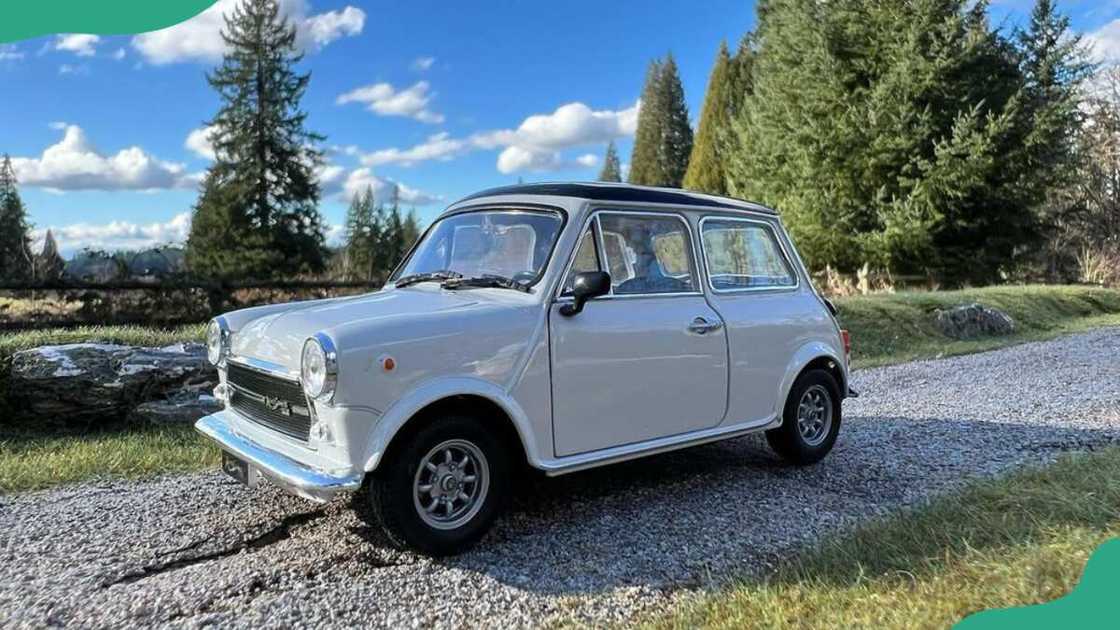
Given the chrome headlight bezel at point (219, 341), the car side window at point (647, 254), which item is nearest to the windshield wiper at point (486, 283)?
the car side window at point (647, 254)

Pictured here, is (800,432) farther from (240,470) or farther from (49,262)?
(49,262)

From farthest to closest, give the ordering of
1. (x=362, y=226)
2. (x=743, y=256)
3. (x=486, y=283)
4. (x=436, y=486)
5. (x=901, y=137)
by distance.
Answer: (x=362, y=226), (x=901, y=137), (x=743, y=256), (x=486, y=283), (x=436, y=486)

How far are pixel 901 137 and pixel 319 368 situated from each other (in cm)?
1946

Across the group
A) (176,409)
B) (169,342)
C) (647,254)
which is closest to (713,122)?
(169,342)

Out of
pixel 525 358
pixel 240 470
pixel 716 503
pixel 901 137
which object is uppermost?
pixel 901 137

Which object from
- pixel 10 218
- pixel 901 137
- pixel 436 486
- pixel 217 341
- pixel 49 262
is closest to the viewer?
pixel 436 486

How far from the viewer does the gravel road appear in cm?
341

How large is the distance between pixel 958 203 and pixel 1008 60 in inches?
162

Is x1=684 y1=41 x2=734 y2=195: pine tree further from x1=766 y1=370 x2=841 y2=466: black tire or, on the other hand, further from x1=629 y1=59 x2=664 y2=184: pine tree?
x1=766 y1=370 x2=841 y2=466: black tire

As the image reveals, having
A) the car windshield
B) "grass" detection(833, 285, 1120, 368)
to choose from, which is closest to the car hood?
the car windshield

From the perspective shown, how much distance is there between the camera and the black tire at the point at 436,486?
3711 millimetres

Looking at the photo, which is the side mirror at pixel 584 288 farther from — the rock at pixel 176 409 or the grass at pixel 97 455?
the rock at pixel 176 409

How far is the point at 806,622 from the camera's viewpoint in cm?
319

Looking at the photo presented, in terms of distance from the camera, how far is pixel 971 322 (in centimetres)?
1455
